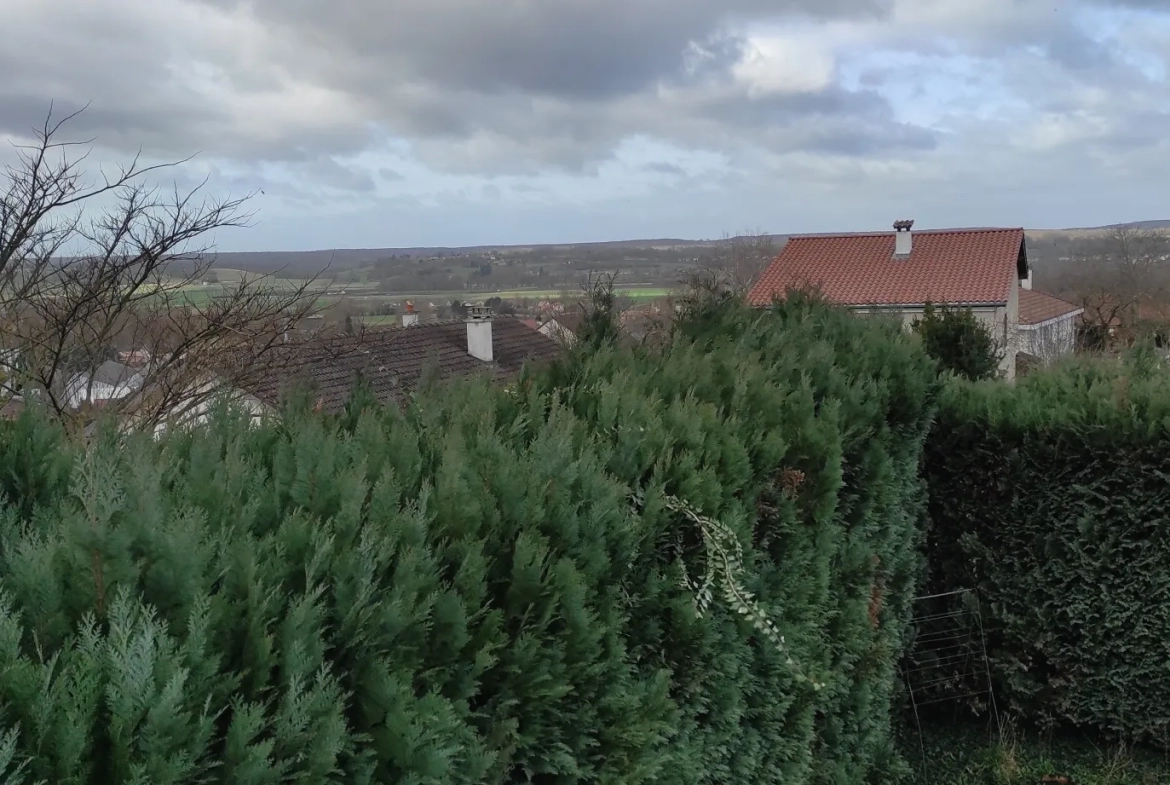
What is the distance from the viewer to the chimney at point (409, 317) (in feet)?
60.5

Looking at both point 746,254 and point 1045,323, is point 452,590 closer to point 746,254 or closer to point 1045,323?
point 1045,323

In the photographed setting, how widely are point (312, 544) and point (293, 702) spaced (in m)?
0.36

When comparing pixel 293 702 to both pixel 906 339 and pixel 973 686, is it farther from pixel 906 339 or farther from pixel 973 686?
pixel 973 686

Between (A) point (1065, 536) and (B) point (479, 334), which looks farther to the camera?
(B) point (479, 334)

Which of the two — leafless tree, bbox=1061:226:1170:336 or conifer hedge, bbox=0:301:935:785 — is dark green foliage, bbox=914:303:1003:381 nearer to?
conifer hedge, bbox=0:301:935:785

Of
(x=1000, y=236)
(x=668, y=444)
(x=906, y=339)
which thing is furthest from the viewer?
(x=1000, y=236)

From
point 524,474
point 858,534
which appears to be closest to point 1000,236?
point 858,534

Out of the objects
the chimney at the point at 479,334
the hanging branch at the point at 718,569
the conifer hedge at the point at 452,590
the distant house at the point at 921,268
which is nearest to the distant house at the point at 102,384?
the conifer hedge at the point at 452,590

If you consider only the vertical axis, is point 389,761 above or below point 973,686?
above

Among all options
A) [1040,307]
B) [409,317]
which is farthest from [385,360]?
[1040,307]

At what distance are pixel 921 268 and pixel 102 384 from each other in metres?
26.5

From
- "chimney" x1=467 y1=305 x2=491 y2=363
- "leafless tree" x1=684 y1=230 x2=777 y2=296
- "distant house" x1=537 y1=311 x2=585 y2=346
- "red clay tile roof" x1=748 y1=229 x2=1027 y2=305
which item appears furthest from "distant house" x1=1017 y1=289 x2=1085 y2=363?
"distant house" x1=537 y1=311 x2=585 y2=346

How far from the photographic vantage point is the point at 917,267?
95.5 ft

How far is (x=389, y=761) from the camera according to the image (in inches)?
64.1
